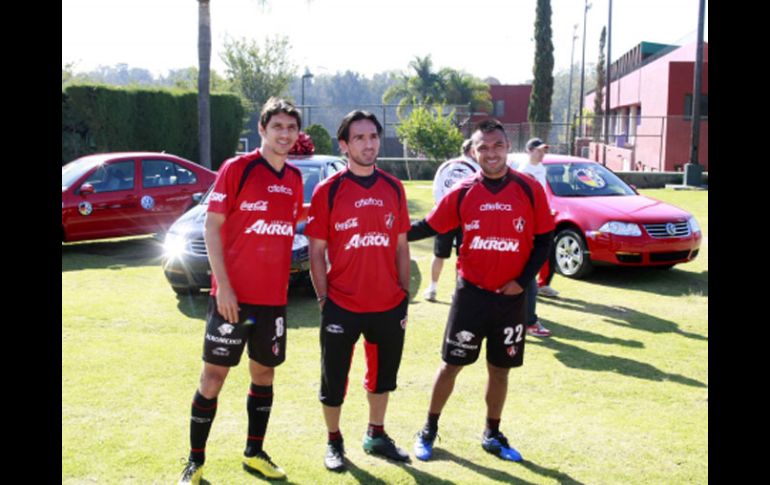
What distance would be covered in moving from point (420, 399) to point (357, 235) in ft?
6.28

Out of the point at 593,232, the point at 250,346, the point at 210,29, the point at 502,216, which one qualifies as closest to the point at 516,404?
the point at 502,216

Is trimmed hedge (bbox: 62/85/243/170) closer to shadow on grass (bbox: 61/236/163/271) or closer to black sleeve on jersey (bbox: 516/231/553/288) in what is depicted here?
shadow on grass (bbox: 61/236/163/271)

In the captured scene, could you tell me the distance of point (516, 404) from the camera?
539 cm

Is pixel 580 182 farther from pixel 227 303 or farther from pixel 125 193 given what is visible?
pixel 227 303

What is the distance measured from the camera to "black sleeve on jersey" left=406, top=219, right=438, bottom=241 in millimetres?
4359

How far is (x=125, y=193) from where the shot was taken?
1180 cm

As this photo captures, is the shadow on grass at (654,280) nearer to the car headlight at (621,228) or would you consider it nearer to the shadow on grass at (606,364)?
the car headlight at (621,228)

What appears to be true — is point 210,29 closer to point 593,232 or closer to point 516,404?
point 593,232

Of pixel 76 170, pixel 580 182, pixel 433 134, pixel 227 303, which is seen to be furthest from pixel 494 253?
pixel 433 134

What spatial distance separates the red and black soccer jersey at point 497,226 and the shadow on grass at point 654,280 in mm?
5717

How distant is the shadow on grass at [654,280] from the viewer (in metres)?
9.58

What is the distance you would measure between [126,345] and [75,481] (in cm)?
292

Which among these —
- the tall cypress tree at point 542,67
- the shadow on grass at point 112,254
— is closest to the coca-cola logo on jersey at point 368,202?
the shadow on grass at point 112,254

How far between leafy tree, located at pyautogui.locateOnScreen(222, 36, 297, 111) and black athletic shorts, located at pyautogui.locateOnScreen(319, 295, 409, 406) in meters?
52.0
